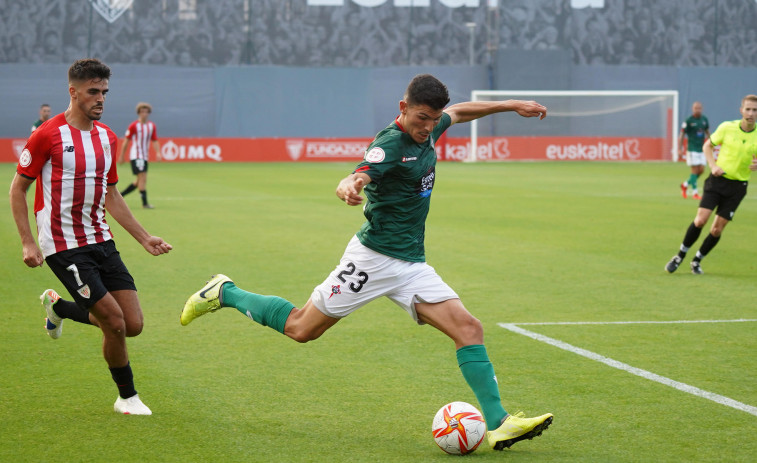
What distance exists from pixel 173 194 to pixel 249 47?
78.3ft

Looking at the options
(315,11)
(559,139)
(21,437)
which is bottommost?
(559,139)

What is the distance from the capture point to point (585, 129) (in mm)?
43031

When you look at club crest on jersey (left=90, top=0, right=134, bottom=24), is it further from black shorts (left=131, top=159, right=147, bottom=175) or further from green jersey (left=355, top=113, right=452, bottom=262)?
green jersey (left=355, top=113, right=452, bottom=262)

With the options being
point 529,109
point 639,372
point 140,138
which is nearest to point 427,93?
point 529,109

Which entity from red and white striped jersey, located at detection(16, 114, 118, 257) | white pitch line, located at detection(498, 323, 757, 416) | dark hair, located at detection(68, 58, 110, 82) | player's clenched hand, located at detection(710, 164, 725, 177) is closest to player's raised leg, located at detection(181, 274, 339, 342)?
red and white striped jersey, located at detection(16, 114, 118, 257)

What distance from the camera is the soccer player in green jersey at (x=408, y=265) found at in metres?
5.22

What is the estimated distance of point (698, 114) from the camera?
27.2 metres

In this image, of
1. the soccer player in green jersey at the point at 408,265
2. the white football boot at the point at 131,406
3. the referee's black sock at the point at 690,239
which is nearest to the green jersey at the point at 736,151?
the referee's black sock at the point at 690,239

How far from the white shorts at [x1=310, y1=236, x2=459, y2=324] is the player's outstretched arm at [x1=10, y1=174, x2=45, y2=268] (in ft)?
5.41

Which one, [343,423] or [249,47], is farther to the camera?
[249,47]

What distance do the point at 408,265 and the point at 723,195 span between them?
7.53m

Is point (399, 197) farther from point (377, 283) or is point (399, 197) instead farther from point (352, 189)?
point (352, 189)

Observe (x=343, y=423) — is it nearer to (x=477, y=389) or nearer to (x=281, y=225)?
(x=477, y=389)

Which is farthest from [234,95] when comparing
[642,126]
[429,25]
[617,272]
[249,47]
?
[617,272]
